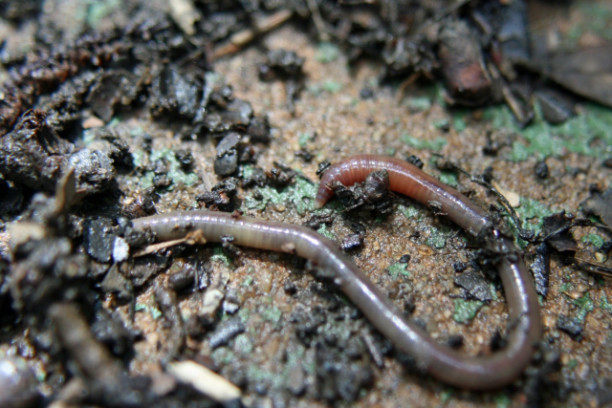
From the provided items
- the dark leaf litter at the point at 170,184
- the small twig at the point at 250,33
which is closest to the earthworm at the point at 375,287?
the dark leaf litter at the point at 170,184

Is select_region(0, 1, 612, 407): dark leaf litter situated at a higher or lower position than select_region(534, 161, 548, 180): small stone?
higher

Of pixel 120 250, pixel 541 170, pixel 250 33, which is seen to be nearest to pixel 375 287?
pixel 120 250

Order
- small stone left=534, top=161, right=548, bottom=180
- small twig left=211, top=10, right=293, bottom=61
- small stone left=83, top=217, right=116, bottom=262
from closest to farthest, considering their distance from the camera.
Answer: small stone left=83, top=217, right=116, bottom=262, small stone left=534, top=161, right=548, bottom=180, small twig left=211, top=10, right=293, bottom=61

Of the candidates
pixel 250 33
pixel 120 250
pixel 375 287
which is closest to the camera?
pixel 375 287

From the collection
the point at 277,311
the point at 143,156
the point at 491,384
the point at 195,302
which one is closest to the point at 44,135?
the point at 143,156

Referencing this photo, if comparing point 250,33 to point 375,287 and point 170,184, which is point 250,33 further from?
point 375,287

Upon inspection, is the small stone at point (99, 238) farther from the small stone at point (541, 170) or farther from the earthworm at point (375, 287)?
the small stone at point (541, 170)

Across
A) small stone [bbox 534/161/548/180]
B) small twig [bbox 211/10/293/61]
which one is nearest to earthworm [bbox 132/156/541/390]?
small stone [bbox 534/161/548/180]

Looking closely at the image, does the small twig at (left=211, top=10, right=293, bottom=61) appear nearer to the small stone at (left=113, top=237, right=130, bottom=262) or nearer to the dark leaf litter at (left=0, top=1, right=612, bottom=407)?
the dark leaf litter at (left=0, top=1, right=612, bottom=407)
